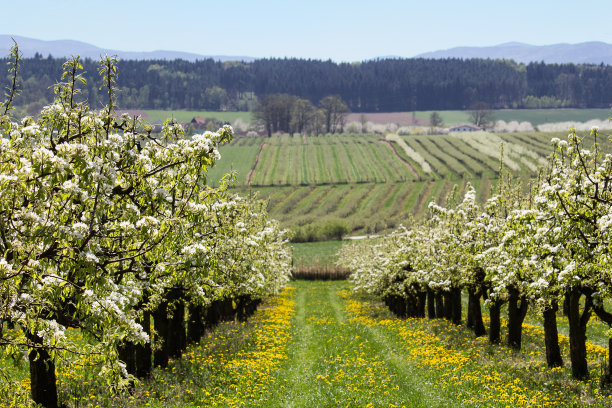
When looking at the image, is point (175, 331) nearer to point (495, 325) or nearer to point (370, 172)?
point (495, 325)

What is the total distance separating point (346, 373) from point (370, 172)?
135 meters

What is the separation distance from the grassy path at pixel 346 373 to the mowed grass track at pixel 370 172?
70057mm

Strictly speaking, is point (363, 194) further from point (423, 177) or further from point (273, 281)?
point (273, 281)

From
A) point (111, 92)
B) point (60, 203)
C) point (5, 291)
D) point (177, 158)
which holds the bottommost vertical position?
point (5, 291)

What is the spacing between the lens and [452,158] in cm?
16212

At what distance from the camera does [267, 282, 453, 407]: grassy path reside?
61.9 feet

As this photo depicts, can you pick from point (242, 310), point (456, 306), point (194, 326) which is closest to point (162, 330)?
point (194, 326)

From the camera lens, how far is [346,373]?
75.6 feet

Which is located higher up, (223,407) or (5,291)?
(5,291)

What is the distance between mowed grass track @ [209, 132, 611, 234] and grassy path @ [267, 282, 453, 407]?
70.1 meters

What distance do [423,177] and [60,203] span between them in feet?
468

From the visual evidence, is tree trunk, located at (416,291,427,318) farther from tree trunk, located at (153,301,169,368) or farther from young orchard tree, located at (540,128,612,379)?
young orchard tree, located at (540,128,612,379)

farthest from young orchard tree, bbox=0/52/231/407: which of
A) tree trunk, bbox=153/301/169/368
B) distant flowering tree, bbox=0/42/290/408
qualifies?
tree trunk, bbox=153/301/169/368

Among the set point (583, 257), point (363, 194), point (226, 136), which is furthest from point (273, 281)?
point (363, 194)
